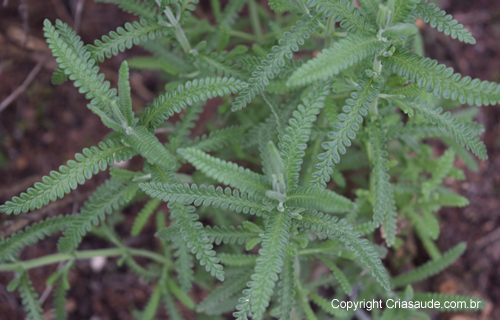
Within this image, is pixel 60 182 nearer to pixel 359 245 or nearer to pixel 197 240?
pixel 197 240

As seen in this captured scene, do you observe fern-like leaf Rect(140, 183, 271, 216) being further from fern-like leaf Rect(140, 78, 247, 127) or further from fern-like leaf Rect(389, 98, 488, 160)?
fern-like leaf Rect(389, 98, 488, 160)

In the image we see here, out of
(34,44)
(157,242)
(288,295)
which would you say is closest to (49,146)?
(34,44)

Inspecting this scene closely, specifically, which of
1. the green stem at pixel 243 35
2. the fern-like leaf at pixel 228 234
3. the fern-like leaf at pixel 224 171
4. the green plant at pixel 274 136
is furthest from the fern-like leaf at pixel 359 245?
the green stem at pixel 243 35

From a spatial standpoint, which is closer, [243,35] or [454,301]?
[454,301]

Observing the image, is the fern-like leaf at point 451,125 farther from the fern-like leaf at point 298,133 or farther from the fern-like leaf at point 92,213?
the fern-like leaf at point 92,213

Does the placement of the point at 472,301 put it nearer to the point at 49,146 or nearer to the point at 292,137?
the point at 292,137

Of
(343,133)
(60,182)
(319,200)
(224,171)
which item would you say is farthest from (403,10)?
(60,182)
